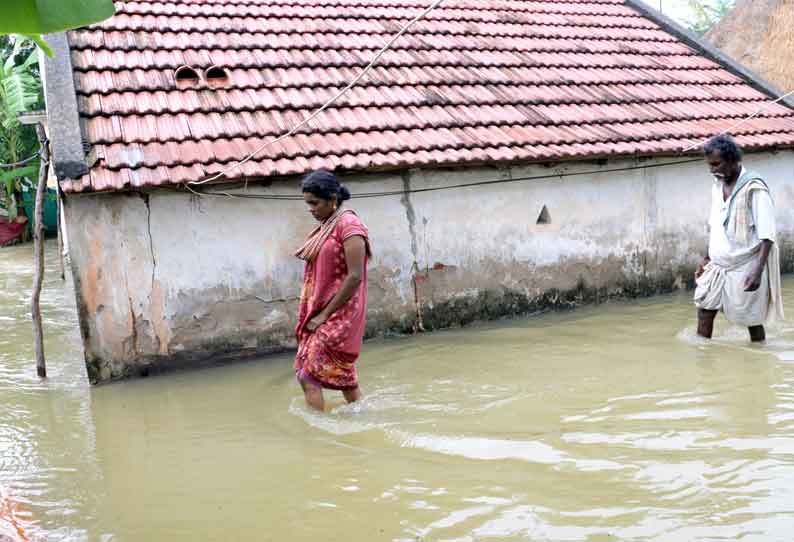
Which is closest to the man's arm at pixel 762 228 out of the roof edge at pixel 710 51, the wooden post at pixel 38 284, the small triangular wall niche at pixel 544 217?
the small triangular wall niche at pixel 544 217

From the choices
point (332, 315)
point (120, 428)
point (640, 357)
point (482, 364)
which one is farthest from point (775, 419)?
point (120, 428)

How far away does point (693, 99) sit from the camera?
366 inches

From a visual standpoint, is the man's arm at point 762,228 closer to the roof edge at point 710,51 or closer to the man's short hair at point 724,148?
the man's short hair at point 724,148

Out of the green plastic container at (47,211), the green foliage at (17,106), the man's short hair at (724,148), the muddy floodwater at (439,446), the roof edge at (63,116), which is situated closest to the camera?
the muddy floodwater at (439,446)

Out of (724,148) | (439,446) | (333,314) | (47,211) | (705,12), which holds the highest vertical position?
(705,12)

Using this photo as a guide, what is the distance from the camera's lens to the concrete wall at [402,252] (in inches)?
245

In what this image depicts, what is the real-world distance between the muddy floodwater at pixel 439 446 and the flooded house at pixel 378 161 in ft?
1.92

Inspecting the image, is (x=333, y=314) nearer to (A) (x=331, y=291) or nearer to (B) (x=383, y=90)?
(A) (x=331, y=291)

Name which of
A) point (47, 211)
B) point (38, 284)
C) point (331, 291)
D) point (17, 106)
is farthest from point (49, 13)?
point (47, 211)

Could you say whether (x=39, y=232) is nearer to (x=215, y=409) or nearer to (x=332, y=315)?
(x=215, y=409)

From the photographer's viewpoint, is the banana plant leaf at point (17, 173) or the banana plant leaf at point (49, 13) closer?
the banana plant leaf at point (49, 13)

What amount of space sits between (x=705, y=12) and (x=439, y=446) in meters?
25.1

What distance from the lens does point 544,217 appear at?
7934mm

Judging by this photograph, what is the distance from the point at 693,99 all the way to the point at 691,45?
1721mm
